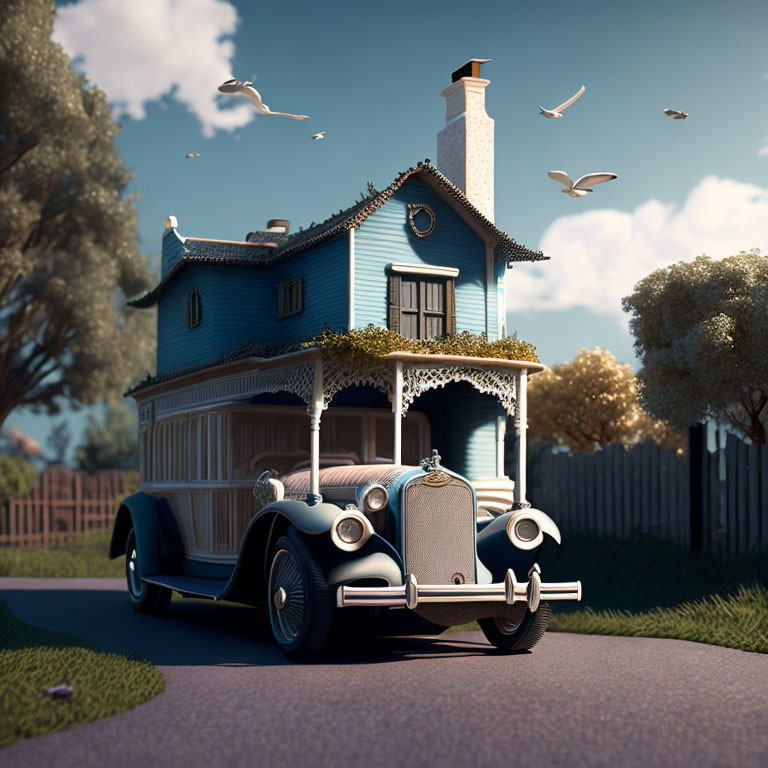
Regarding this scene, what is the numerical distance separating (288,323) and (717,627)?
6.66 metres

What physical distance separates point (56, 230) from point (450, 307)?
21318mm

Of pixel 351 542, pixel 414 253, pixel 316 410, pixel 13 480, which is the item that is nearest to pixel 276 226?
pixel 414 253

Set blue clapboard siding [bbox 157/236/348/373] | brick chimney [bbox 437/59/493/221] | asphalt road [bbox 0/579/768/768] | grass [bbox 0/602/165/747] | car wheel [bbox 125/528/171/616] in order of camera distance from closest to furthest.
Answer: asphalt road [bbox 0/579/768/768], grass [bbox 0/602/165/747], car wheel [bbox 125/528/171/616], blue clapboard siding [bbox 157/236/348/373], brick chimney [bbox 437/59/493/221]

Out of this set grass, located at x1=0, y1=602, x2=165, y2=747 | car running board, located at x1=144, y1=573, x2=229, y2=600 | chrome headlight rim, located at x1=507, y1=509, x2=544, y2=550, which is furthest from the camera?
car running board, located at x1=144, y1=573, x2=229, y2=600

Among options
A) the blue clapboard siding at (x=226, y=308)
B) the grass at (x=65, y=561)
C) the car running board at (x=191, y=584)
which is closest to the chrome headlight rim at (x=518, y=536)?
the car running board at (x=191, y=584)

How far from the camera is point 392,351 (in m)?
11.1

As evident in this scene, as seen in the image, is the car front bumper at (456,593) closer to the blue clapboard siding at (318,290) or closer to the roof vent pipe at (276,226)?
the blue clapboard siding at (318,290)

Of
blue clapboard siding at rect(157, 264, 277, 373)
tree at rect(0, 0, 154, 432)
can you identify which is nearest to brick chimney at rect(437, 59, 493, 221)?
blue clapboard siding at rect(157, 264, 277, 373)

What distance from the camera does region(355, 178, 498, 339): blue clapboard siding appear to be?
1238 cm

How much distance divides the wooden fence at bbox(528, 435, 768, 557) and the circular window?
4.58m

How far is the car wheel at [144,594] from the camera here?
1198 cm

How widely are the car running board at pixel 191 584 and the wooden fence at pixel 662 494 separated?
633 cm

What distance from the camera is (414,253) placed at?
12.8 metres

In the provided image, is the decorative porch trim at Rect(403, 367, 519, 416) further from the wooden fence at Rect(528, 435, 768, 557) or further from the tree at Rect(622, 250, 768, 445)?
the tree at Rect(622, 250, 768, 445)
